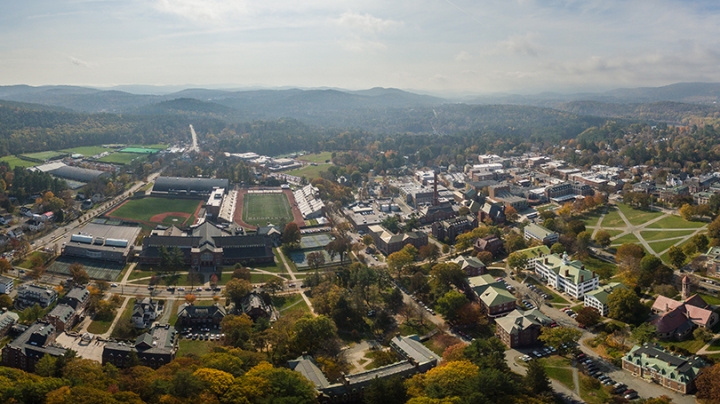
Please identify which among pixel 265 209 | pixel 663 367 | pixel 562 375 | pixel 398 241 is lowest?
pixel 562 375

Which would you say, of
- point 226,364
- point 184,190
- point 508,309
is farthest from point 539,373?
point 184,190

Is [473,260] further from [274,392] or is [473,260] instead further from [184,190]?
[184,190]

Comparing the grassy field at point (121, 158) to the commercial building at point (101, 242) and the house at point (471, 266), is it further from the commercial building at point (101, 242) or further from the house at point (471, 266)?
the house at point (471, 266)

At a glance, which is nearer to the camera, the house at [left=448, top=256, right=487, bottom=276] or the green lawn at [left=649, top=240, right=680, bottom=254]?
the house at [left=448, top=256, right=487, bottom=276]

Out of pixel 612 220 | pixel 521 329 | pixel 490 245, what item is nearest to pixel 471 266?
pixel 490 245

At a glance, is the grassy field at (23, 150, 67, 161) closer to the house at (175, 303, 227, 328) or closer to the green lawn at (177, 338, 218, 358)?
the house at (175, 303, 227, 328)

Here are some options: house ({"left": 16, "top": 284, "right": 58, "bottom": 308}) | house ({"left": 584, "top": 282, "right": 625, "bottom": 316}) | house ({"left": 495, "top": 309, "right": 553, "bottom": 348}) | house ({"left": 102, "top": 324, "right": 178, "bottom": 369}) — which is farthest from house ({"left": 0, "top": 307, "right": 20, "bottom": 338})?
house ({"left": 584, "top": 282, "right": 625, "bottom": 316})

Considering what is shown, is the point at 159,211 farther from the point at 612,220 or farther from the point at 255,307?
the point at 612,220
